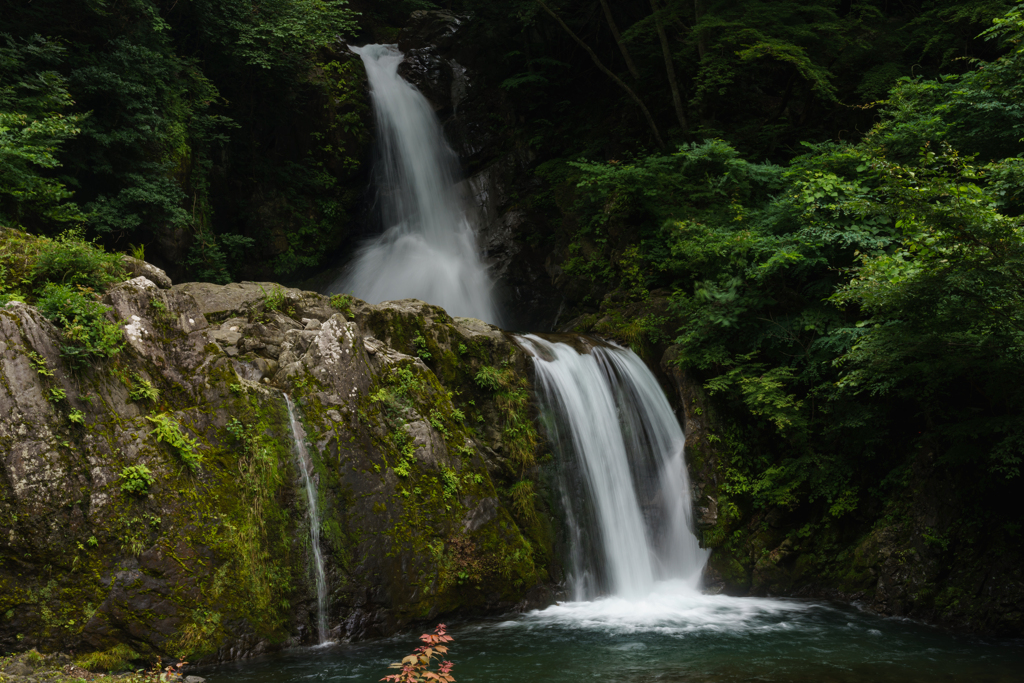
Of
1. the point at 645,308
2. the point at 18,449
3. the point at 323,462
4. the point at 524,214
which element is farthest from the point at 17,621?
the point at 524,214

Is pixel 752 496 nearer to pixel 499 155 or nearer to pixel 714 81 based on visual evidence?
pixel 714 81

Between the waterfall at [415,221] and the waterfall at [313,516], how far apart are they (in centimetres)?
870

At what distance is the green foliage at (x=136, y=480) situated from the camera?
22.1ft

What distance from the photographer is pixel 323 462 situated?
26.7 ft

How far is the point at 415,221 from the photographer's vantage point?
18344mm

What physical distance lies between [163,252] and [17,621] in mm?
8983

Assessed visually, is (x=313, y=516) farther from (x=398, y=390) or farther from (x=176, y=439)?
(x=398, y=390)

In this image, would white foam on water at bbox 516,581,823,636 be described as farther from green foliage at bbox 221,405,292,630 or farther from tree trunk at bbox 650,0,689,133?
tree trunk at bbox 650,0,689,133

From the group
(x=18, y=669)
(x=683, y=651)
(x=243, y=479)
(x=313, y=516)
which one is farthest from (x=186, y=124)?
(x=683, y=651)

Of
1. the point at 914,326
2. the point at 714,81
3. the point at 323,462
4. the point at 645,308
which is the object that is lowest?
the point at 323,462

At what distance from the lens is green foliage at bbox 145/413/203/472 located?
283 inches

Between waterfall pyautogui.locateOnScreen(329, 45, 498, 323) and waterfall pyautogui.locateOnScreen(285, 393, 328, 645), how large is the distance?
870cm

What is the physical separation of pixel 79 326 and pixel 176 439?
5.20 feet

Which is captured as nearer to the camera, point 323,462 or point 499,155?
point 323,462
